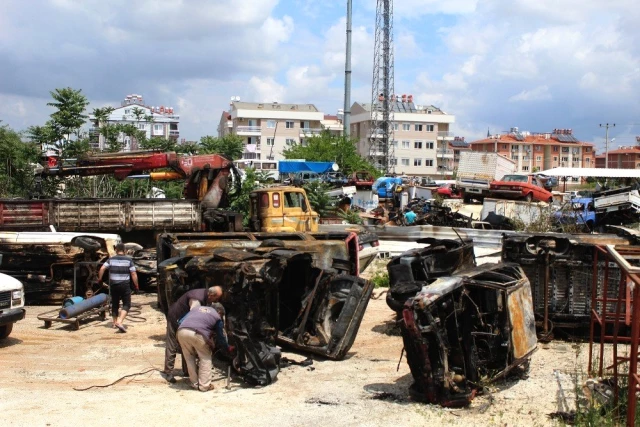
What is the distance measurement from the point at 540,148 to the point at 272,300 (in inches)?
5087

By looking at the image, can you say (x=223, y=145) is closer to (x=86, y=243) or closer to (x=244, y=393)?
(x=86, y=243)

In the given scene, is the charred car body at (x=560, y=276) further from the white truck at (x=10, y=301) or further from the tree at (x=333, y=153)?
the tree at (x=333, y=153)

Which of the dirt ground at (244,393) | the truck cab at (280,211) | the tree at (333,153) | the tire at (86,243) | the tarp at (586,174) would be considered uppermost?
the tree at (333,153)

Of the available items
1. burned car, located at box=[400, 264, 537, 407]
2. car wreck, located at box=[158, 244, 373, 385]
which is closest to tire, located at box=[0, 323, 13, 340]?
car wreck, located at box=[158, 244, 373, 385]

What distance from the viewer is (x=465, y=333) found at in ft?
26.5

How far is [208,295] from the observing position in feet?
28.6

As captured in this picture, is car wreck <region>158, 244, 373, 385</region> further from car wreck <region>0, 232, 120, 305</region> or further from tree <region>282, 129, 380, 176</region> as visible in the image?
tree <region>282, 129, 380, 176</region>

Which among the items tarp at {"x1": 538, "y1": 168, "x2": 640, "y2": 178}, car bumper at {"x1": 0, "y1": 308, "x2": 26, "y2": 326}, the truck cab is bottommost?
car bumper at {"x1": 0, "y1": 308, "x2": 26, "y2": 326}

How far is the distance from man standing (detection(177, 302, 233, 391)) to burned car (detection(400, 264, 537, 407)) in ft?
7.49

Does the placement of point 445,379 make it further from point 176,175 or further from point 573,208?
point 573,208

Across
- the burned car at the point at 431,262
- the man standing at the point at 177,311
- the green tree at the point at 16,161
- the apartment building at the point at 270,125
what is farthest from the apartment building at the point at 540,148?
the man standing at the point at 177,311

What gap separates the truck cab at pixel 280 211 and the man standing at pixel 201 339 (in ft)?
28.7

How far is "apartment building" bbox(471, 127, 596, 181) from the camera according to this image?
128250 mm

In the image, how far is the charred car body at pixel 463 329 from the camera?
7.62m
